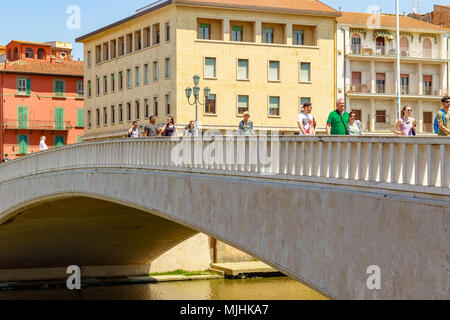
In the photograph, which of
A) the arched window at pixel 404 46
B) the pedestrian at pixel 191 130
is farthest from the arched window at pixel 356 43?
the pedestrian at pixel 191 130

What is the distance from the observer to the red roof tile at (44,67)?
6381 cm

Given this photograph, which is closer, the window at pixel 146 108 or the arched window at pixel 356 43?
the window at pixel 146 108

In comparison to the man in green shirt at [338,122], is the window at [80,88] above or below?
above

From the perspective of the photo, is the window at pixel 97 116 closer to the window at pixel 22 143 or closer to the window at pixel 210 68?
the window at pixel 22 143

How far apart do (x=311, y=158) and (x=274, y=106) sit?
123 feet

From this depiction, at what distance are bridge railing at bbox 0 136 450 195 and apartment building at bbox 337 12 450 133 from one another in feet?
102

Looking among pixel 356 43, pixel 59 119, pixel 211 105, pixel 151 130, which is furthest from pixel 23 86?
pixel 151 130

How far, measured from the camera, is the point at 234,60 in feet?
161

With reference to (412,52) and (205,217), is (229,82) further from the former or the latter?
(205,217)

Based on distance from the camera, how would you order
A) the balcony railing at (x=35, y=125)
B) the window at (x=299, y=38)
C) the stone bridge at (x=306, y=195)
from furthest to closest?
the balcony railing at (x=35, y=125) → the window at (x=299, y=38) → the stone bridge at (x=306, y=195)

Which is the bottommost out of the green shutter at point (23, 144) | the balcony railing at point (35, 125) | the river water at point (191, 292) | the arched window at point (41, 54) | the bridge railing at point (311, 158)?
the river water at point (191, 292)

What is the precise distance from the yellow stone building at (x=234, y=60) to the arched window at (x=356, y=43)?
1932mm
